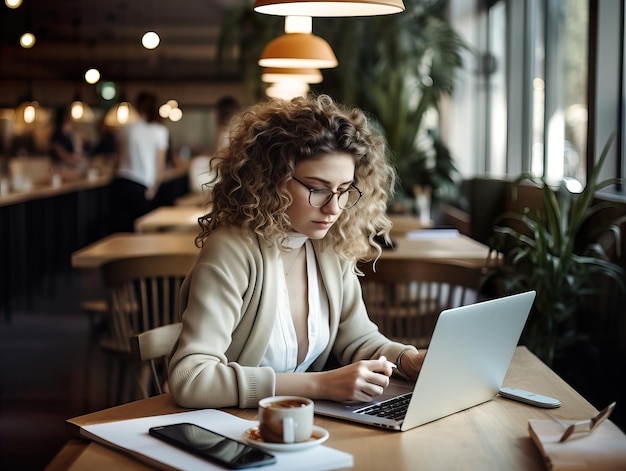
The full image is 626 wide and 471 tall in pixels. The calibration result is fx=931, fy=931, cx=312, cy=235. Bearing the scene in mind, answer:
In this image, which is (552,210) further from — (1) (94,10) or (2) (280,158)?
(1) (94,10)

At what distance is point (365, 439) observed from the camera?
1.61m

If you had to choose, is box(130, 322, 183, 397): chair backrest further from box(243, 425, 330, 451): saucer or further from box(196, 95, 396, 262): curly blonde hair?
box(243, 425, 330, 451): saucer

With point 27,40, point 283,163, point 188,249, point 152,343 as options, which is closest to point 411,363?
point 283,163

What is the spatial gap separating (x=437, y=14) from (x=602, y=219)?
159 inches

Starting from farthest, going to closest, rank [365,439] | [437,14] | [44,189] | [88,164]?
[88,164] < [44,189] < [437,14] < [365,439]

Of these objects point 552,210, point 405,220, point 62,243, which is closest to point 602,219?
point 552,210

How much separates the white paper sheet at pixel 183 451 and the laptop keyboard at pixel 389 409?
23cm

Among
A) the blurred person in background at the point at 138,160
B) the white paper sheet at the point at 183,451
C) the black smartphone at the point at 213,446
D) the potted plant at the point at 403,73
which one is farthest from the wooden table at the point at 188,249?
the blurred person in background at the point at 138,160

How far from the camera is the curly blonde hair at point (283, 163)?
6.76 ft

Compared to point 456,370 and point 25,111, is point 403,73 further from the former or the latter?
point 456,370

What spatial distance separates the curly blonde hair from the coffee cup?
2.07 feet

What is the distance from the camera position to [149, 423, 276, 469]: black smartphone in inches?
56.4

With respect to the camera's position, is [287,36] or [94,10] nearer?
[287,36]

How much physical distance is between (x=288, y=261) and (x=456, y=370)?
0.61 m
